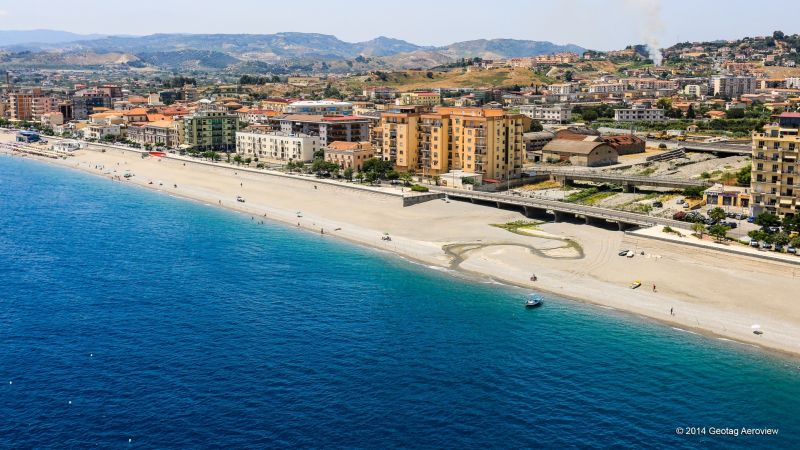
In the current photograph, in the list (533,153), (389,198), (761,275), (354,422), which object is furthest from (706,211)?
(354,422)

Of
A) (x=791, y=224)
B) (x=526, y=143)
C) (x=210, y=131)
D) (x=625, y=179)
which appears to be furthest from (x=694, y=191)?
(x=210, y=131)

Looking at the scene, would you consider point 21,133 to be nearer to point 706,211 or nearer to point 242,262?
point 242,262

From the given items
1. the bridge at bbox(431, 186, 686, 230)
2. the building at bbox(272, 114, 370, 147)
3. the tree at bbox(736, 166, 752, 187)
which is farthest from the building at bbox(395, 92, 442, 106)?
the tree at bbox(736, 166, 752, 187)

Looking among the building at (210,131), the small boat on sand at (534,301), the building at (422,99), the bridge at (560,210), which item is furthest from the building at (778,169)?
the building at (422,99)

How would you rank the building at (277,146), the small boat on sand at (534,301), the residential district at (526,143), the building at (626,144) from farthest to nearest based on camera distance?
the building at (626,144) → the building at (277,146) → the residential district at (526,143) → the small boat on sand at (534,301)

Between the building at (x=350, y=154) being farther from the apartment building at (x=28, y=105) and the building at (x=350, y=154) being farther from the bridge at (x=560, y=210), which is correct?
the apartment building at (x=28, y=105)

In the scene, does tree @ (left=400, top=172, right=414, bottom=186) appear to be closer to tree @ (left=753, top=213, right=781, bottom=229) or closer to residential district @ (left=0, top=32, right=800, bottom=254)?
residential district @ (left=0, top=32, right=800, bottom=254)

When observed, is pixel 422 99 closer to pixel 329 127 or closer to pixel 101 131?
pixel 101 131
